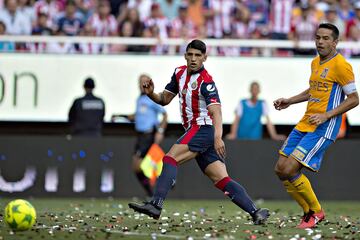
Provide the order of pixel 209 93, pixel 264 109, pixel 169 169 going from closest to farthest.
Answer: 1. pixel 209 93
2. pixel 169 169
3. pixel 264 109

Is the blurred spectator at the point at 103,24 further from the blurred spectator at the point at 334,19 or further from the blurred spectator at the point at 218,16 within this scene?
the blurred spectator at the point at 334,19

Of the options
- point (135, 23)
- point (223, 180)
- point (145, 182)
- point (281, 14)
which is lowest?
point (145, 182)

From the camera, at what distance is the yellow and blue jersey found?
11.5 m

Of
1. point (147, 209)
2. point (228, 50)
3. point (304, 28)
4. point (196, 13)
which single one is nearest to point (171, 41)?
point (196, 13)

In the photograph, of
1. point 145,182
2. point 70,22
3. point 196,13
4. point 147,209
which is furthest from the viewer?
point 196,13

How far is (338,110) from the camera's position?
449 inches

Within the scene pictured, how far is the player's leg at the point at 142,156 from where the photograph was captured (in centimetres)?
1767

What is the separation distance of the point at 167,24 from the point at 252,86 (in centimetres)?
262

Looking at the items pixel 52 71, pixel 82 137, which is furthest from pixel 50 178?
pixel 52 71

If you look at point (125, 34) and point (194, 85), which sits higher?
point (125, 34)

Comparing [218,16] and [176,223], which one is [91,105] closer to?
[218,16]

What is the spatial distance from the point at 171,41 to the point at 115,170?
9.88 ft

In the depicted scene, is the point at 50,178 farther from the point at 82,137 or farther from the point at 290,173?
the point at 290,173

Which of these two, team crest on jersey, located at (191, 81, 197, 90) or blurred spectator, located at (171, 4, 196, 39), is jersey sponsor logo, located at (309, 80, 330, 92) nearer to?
team crest on jersey, located at (191, 81, 197, 90)
